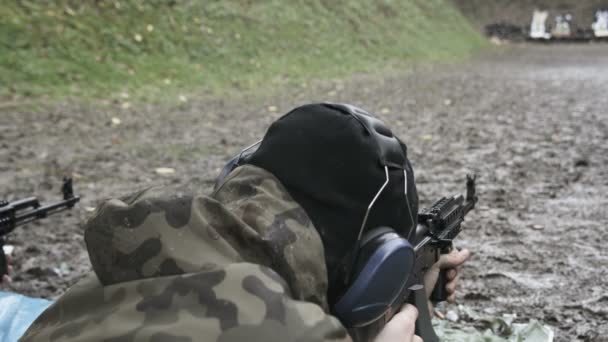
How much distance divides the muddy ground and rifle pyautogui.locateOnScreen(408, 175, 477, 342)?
2.40ft

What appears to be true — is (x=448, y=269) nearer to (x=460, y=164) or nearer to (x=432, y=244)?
(x=432, y=244)

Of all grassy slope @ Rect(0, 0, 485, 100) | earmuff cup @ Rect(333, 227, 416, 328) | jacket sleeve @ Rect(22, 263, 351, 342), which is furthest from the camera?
grassy slope @ Rect(0, 0, 485, 100)

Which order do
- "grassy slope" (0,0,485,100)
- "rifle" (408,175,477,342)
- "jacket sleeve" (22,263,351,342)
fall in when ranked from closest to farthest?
"jacket sleeve" (22,263,351,342)
"rifle" (408,175,477,342)
"grassy slope" (0,0,485,100)

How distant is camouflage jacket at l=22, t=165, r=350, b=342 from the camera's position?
1155 millimetres

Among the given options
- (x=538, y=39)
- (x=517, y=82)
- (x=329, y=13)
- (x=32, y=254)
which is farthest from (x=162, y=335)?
(x=538, y=39)

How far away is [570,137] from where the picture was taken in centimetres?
556

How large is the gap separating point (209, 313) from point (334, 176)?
410mm

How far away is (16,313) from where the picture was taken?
102 inches

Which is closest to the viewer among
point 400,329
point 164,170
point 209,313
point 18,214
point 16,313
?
point 209,313

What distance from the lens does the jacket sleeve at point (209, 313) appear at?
3.76 feet

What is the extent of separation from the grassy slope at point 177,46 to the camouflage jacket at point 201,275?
6.22m

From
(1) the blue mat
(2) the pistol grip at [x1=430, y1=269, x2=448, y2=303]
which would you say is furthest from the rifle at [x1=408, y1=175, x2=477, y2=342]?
(1) the blue mat

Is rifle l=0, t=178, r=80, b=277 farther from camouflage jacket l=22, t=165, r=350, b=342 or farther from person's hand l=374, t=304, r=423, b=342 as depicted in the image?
person's hand l=374, t=304, r=423, b=342

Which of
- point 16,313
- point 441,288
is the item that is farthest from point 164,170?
point 441,288
